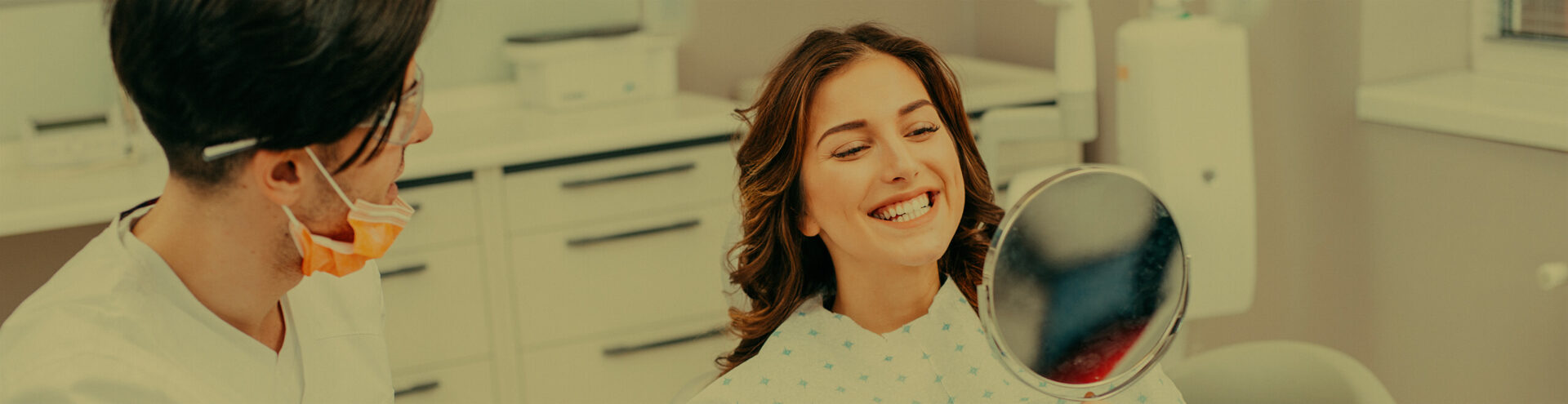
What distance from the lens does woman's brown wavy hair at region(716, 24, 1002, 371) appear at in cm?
155

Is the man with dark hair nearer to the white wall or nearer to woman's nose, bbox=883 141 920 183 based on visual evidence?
woman's nose, bbox=883 141 920 183

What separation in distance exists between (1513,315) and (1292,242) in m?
0.43

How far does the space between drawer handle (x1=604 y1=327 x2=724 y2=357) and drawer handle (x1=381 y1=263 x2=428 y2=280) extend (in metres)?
0.43

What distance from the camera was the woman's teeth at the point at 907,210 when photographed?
58.2 inches

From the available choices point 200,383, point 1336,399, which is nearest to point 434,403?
point 200,383

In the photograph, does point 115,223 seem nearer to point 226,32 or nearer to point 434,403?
point 226,32

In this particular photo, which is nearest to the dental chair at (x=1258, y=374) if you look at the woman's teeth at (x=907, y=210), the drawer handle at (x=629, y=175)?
the woman's teeth at (x=907, y=210)

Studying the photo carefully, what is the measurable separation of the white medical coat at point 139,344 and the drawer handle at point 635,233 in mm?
1230

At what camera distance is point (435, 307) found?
256 centimetres

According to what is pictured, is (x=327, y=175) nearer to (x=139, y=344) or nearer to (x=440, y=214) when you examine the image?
(x=139, y=344)

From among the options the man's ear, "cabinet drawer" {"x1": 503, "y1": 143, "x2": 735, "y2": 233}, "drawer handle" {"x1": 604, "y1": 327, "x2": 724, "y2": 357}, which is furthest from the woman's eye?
"drawer handle" {"x1": 604, "y1": 327, "x2": 724, "y2": 357}

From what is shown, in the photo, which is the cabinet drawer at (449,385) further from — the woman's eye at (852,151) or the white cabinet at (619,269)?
the woman's eye at (852,151)

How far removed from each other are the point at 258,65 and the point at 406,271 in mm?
1503

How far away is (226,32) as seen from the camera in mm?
1043
